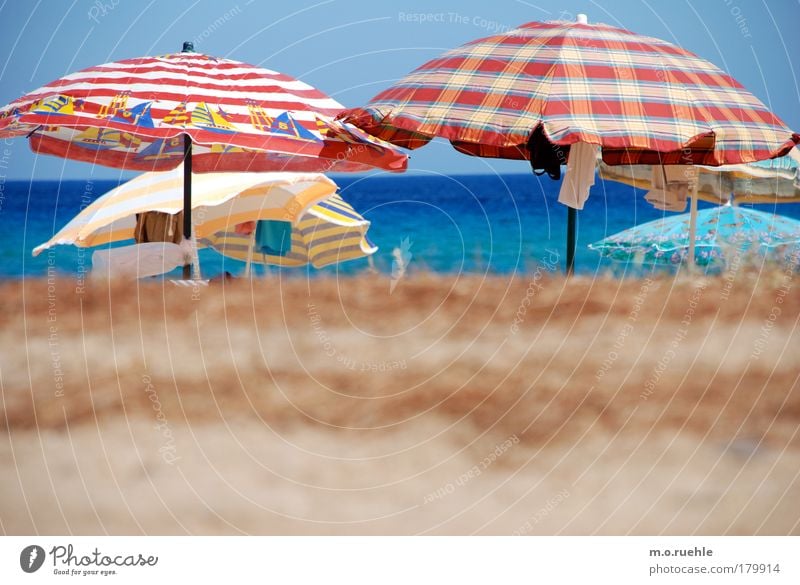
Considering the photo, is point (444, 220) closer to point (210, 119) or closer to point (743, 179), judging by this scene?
point (743, 179)

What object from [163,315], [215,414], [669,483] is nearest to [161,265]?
[163,315]

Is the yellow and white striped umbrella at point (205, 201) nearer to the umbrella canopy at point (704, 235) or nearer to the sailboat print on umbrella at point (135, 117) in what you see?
the sailboat print on umbrella at point (135, 117)

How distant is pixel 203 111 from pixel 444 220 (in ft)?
109

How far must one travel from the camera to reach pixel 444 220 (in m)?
40.3

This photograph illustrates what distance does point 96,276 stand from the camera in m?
6.45

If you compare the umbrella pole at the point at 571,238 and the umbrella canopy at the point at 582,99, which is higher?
the umbrella canopy at the point at 582,99

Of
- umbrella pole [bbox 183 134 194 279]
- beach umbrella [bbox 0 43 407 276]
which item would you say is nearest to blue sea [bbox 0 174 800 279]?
A: beach umbrella [bbox 0 43 407 276]

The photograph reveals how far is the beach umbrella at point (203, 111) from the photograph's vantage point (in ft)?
22.8

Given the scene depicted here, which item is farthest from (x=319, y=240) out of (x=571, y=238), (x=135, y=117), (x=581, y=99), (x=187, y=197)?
(x=581, y=99)

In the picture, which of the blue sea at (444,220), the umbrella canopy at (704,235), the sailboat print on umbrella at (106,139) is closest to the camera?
the sailboat print on umbrella at (106,139)

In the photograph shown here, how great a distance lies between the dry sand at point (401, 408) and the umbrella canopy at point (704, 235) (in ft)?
27.0

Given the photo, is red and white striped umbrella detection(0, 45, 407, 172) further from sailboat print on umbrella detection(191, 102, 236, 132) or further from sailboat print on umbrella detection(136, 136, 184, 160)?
sailboat print on umbrella detection(136, 136, 184, 160)

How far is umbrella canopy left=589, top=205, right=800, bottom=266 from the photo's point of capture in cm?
1458

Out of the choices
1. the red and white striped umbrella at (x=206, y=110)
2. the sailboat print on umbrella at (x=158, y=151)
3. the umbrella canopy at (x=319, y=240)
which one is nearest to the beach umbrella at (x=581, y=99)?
the red and white striped umbrella at (x=206, y=110)
